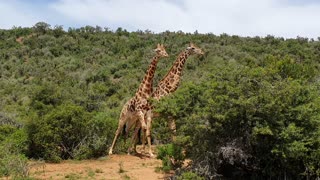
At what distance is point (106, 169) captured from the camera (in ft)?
38.6

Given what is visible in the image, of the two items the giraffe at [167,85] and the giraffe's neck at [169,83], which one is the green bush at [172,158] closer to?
the giraffe at [167,85]

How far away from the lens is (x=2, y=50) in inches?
1598

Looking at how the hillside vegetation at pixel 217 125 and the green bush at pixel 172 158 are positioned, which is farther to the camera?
the green bush at pixel 172 158

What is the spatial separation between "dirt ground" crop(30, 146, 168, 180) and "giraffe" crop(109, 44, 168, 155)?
85 cm

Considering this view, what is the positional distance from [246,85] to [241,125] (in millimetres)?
772

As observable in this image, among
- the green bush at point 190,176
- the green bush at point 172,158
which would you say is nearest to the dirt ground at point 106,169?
the green bush at point 172,158

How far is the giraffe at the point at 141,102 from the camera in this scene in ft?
42.9

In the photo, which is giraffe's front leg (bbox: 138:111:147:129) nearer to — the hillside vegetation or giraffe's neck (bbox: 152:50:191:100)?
the hillside vegetation

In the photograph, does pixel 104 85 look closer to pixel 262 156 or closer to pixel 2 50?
pixel 2 50

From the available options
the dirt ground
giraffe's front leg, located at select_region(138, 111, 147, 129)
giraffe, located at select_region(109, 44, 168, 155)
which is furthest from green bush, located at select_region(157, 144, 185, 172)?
giraffe, located at select_region(109, 44, 168, 155)

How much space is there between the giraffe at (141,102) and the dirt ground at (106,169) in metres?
0.85

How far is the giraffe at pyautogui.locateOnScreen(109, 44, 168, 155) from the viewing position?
515 inches

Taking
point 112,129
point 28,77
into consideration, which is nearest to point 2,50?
point 28,77

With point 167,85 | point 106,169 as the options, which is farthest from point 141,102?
point 106,169
